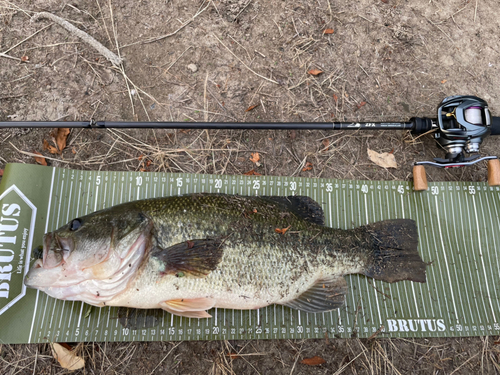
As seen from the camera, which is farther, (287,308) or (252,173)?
(252,173)

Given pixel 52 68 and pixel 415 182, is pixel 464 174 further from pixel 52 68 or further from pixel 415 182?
pixel 52 68

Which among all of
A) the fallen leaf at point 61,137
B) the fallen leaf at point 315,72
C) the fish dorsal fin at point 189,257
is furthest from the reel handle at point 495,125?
the fallen leaf at point 61,137

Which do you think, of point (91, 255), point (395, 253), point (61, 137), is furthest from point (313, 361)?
point (61, 137)

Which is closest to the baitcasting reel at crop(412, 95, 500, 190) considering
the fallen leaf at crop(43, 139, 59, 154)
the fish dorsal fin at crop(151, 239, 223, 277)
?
the fish dorsal fin at crop(151, 239, 223, 277)

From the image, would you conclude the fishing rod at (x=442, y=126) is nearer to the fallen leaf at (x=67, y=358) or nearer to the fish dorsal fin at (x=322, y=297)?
the fish dorsal fin at (x=322, y=297)

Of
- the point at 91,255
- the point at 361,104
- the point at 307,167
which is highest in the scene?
the point at 361,104

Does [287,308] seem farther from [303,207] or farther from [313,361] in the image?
[303,207]
